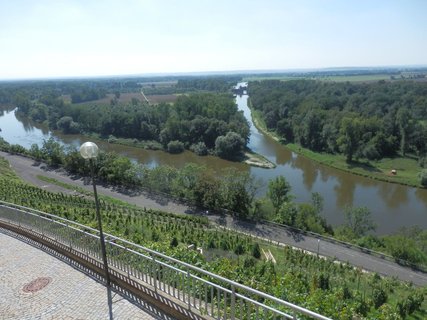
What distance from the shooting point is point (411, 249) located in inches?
990

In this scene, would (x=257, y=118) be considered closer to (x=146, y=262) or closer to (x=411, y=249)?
(x=411, y=249)

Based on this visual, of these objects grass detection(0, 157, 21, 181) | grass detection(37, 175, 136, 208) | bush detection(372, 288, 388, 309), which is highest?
bush detection(372, 288, 388, 309)

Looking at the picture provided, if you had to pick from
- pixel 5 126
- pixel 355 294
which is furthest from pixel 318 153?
pixel 5 126

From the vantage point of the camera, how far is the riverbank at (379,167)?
151 ft

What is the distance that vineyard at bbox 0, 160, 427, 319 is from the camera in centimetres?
1051

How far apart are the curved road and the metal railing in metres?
20.1

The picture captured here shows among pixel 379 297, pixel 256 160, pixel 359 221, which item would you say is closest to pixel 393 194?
pixel 359 221

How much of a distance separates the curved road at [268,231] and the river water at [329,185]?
7113 millimetres

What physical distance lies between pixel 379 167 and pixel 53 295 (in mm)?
50829

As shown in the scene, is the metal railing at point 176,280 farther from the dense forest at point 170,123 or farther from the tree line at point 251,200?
the dense forest at point 170,123

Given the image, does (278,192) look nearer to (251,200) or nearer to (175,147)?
(251,200)

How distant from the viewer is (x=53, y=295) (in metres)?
8.77

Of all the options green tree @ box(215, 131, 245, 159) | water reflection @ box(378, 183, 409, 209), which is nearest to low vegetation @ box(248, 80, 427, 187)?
water reflection @ box(378, 183, 409, 209)

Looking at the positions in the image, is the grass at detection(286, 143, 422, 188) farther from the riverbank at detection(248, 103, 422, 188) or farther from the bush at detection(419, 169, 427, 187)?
the bush at detection(419, 169, 427, 187)
